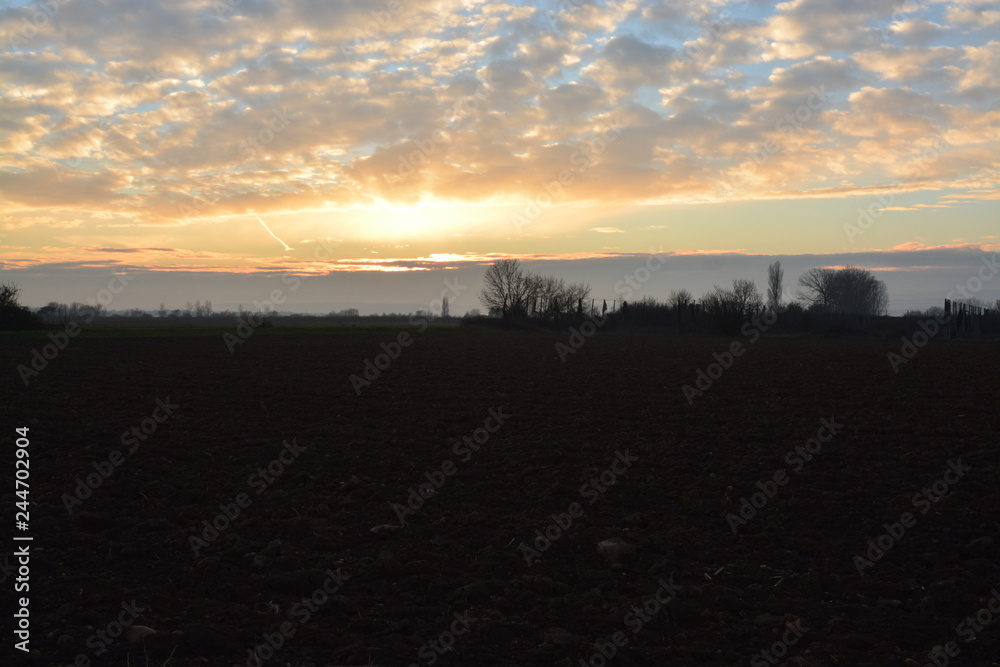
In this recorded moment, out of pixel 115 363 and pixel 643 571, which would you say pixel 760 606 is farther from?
pixel 115 363

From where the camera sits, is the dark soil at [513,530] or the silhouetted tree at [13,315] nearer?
the dark soil at [513,530]

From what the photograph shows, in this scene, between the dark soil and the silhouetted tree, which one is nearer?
the dark soil

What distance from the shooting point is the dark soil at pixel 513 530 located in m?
5.44

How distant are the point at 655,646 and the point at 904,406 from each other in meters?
11.5

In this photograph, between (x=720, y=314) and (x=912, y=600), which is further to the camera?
(x=720, y=314)

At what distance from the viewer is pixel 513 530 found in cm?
775

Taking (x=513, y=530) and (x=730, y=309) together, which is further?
(x=730, y=309)

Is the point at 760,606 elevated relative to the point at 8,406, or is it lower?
lower

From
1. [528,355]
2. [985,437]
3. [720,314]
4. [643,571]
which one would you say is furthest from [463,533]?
[720,314]

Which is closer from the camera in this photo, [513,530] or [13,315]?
[513,530]

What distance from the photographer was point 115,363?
22859 millimetres

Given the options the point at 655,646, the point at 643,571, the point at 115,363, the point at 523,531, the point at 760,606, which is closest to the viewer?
the point at 655,646

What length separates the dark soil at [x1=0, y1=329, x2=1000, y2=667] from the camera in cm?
544

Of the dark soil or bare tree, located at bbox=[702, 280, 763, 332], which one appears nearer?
the dark soil
